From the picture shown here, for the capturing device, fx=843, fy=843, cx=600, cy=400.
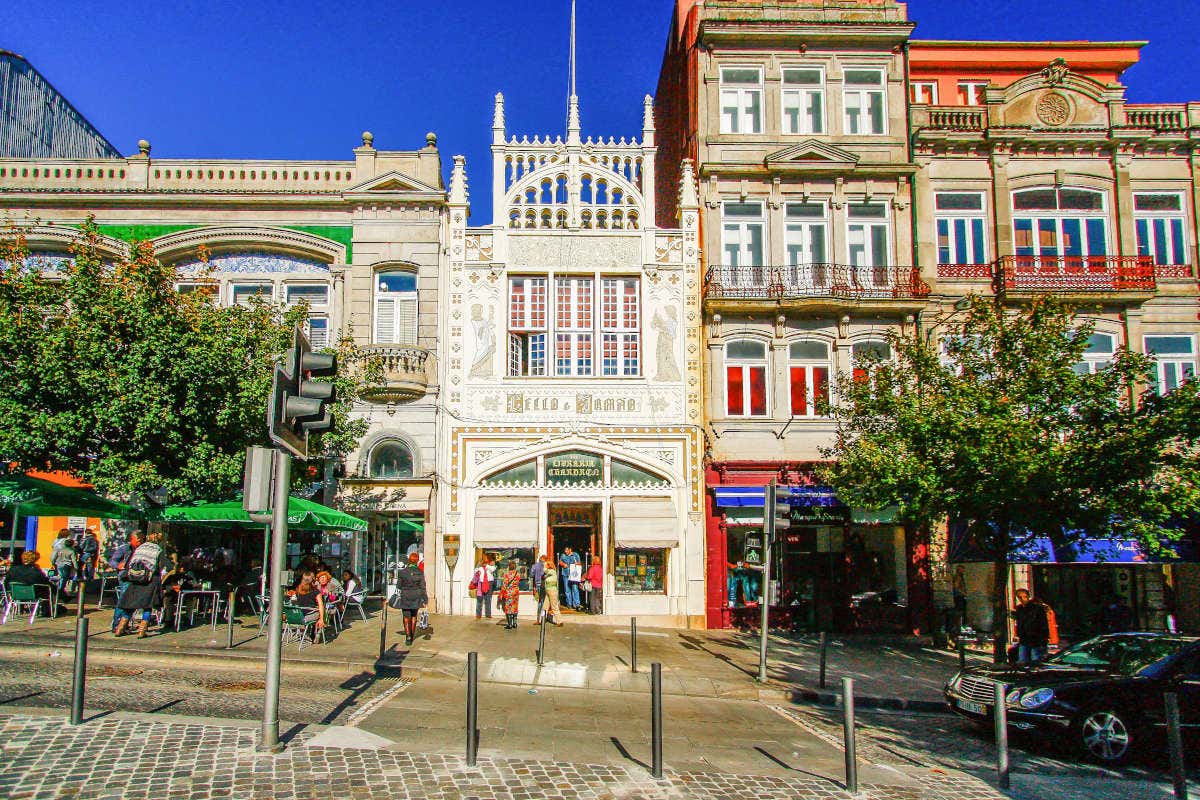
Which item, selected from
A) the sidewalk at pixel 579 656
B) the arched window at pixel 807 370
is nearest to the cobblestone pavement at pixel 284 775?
the sidewalk at pixel 579 656

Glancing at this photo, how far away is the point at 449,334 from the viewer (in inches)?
865

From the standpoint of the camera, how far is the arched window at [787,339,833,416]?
22.4 meters

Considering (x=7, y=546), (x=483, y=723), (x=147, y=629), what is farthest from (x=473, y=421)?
(x=7, y=546)

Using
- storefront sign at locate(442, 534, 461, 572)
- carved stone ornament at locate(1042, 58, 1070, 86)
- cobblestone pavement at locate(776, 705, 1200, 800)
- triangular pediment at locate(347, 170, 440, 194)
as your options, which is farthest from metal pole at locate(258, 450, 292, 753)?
carved stone ornament at locate(1042, 58, 1070, 86)

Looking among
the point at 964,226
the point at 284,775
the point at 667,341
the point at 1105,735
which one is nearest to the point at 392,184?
the point at 667,341

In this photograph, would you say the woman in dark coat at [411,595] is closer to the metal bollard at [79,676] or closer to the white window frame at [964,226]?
the metal bollard at [79,676]

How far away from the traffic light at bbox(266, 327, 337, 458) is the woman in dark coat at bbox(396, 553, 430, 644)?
7977 millimetres

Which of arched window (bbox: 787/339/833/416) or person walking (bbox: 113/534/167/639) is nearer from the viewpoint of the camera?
person walking (bbox: 113/534/167/639)

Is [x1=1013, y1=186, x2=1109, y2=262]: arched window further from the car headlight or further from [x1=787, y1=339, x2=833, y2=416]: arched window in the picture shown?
the car headlight

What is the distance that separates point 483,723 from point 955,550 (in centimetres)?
1461

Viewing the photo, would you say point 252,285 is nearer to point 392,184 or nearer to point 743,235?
point 392,184

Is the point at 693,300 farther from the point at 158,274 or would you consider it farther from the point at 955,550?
the point at 158,274

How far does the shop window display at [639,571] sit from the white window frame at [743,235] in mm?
8175

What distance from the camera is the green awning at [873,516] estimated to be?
841 inches
